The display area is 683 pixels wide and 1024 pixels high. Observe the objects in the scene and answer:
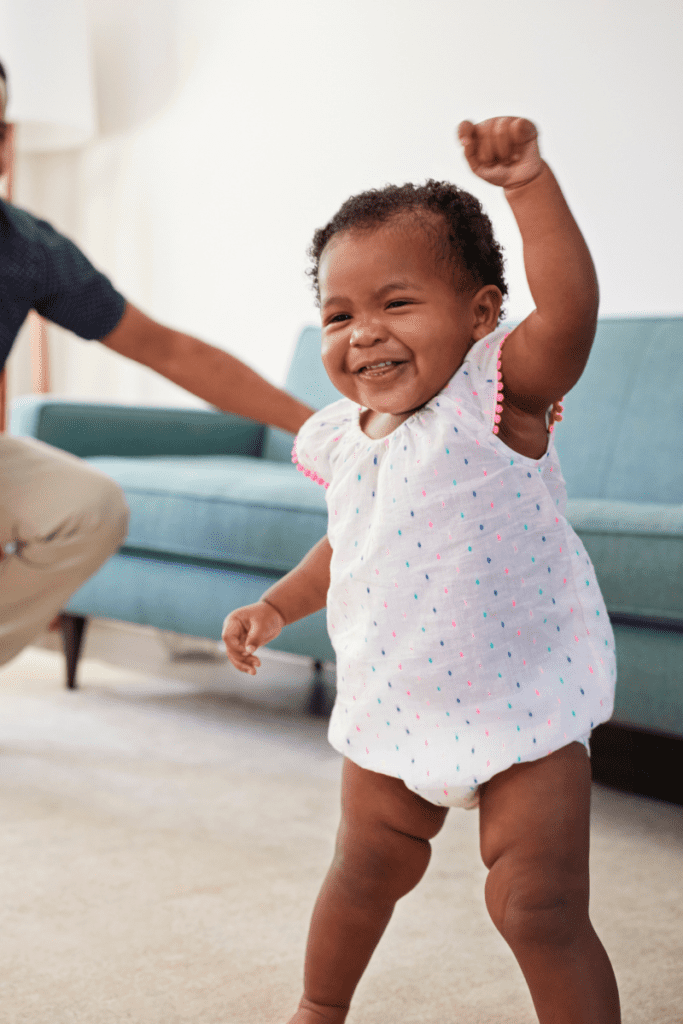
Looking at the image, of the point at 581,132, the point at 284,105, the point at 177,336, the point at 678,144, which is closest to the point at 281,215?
the point at 284,105

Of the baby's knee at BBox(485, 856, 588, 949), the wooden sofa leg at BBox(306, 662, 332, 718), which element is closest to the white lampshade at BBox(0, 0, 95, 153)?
the wooden sofa leg at BBox(306, 662, 332, 718)

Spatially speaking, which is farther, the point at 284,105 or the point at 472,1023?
the point at 284,105

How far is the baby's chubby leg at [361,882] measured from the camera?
31.8 inches

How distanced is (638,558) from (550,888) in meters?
0.74

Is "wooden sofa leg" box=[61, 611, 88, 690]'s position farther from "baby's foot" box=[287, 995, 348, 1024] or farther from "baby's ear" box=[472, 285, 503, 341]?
"baby's ear" box=[472, 285, 503, 341]

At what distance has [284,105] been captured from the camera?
3.04 metres

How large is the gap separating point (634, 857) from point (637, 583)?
0.35 m

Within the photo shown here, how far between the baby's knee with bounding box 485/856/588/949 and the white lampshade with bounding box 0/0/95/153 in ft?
9.29

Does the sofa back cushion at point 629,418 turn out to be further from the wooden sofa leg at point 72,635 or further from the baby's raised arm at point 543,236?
the baby's raised arm at point 543,236

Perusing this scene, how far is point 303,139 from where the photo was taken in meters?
2.99

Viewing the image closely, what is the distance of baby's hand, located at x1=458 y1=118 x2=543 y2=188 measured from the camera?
661 mm

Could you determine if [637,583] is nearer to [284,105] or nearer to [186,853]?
[186,853]

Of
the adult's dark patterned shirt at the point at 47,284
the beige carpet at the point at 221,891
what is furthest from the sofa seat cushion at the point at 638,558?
the adult's dark patterned shirt at the point at 47,284

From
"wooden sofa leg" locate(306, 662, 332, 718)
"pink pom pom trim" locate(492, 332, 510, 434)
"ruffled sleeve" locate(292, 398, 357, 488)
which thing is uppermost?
"pink pom pom trim" locate(492, 332, 510, 434)
